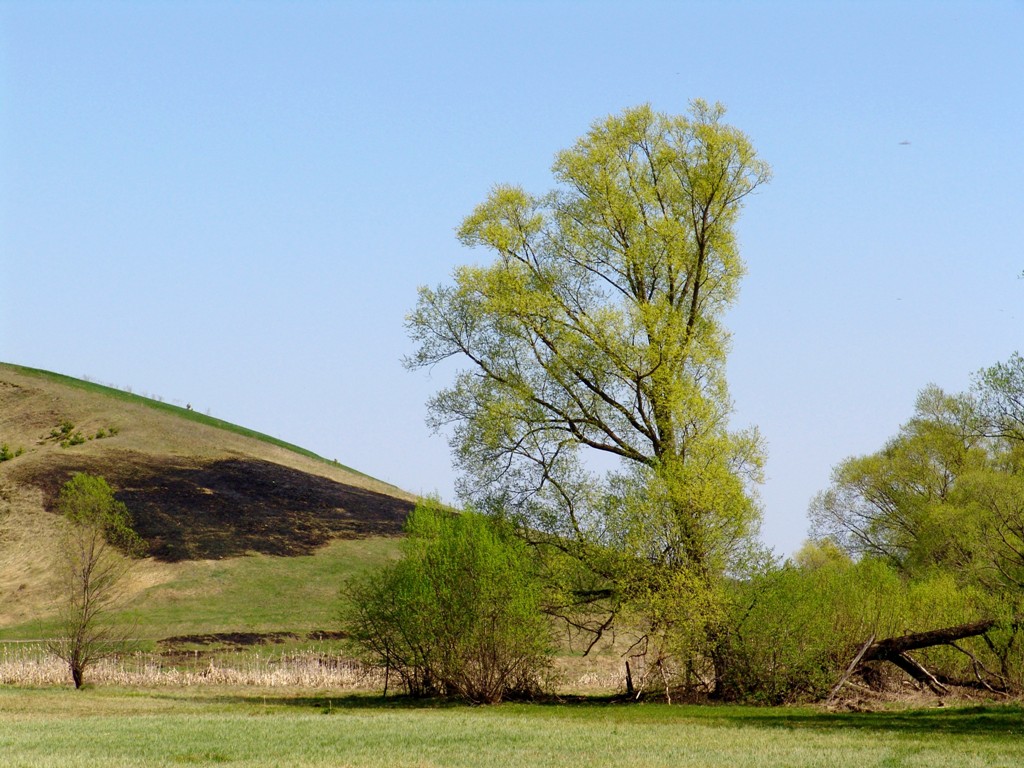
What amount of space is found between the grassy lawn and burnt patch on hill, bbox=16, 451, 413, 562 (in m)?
44.2

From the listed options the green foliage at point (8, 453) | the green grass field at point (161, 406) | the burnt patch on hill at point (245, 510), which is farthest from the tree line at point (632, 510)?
the green grass field at point (161, 406)

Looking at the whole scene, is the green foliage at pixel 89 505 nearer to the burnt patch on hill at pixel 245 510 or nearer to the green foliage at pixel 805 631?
the burnt patch on hill at pixel 245 510

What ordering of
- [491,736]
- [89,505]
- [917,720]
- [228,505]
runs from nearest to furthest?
[491,736] → [917,720] → [89,505] → [228,505]

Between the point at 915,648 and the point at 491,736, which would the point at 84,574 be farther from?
the point at 915,648

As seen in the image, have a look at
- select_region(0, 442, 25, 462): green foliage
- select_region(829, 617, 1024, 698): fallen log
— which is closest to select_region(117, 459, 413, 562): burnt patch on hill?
select_region(0, 442, 25, 462): green foliage

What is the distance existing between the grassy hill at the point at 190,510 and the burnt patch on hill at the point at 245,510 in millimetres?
146

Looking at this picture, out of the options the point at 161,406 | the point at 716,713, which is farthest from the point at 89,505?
the point at 161,406

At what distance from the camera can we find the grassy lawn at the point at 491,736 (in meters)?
19.8

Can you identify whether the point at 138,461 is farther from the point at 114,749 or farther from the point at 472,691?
the point at 114,749

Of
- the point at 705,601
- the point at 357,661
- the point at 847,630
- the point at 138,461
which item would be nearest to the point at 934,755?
the point at 705,601

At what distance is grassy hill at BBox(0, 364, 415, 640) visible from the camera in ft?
220

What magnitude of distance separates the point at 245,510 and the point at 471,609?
183 ft

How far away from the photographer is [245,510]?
3415 inches

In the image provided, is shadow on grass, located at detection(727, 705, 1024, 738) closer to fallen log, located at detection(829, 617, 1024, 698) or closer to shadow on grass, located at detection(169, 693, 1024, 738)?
shadow on grass, located at detection(169, 693, 1024, 738)
